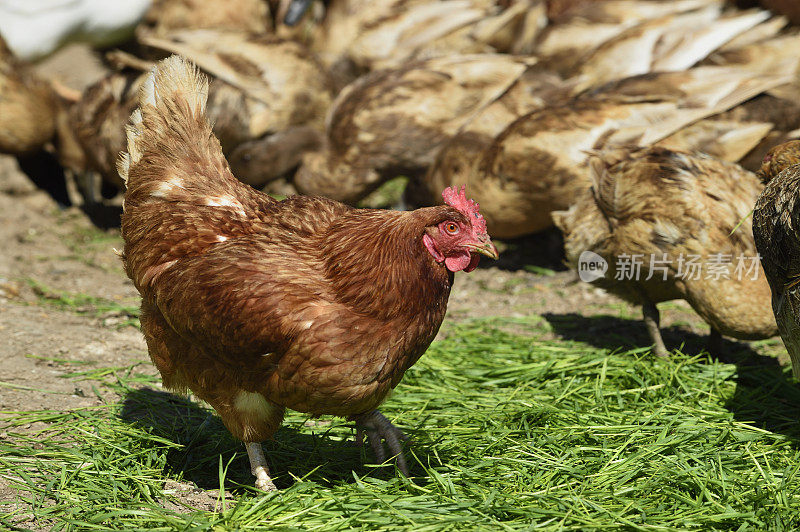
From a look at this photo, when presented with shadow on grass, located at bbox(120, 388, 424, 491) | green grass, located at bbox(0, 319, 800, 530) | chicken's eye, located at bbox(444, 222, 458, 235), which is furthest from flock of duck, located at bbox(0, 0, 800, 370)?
shadow on grass, located at bbox(120, 388, 424, 491)

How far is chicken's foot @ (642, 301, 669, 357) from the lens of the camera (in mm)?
4879

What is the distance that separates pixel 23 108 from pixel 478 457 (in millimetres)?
6571

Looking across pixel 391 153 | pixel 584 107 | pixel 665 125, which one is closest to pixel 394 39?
pixel 391 153

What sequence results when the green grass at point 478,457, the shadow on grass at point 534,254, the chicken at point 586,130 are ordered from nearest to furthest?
the green grass at point 478,457 → the chicken at point 586,130 → the shadow on grass at point 534,254

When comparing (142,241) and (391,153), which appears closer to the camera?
(142,241)

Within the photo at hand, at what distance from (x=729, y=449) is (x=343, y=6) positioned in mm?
7744

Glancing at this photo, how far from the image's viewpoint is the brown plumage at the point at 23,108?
26.1 ft

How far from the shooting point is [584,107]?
6168 mm

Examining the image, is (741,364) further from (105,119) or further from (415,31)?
(105,119)

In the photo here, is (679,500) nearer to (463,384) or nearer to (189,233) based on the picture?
(463,384)

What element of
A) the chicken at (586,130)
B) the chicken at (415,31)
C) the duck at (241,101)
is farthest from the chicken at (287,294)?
the chicken at (415,31)

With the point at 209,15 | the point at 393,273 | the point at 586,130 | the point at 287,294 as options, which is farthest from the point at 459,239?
the point at 209,15

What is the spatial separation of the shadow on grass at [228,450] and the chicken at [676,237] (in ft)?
6.69

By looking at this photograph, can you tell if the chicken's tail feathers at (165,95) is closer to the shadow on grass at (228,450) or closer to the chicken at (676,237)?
the shadow on grass at (228,450)
